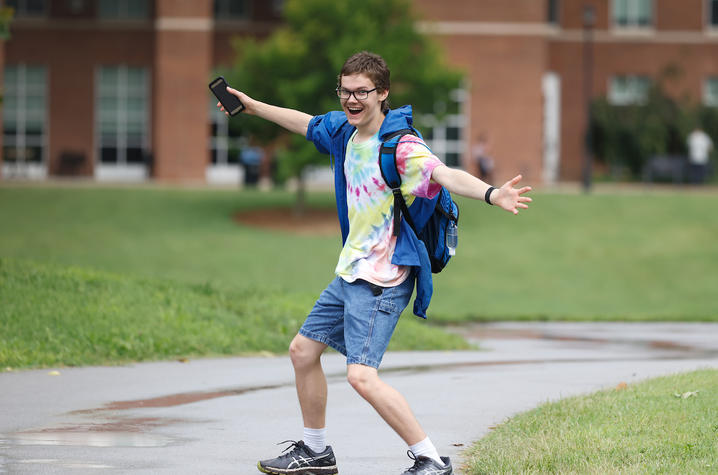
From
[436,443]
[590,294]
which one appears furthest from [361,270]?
[590,294]

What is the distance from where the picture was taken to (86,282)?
12727 mm

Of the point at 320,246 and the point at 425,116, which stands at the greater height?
the point at 425,116

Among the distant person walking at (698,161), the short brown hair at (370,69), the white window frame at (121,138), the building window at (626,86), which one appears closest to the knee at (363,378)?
the short brown hair at (370,69)

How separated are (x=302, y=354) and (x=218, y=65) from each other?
36.7m

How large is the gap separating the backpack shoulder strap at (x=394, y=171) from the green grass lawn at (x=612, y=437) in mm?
1342

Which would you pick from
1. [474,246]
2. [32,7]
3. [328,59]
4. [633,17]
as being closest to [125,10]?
[32,7]

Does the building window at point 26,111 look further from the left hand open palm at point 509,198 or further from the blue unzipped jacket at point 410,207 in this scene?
the left hand open palm at point 509,198

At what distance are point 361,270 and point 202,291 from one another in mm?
7923

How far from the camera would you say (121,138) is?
4266 cm

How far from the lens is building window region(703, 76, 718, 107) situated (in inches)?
1822

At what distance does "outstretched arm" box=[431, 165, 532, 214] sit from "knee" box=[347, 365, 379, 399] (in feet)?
3.10

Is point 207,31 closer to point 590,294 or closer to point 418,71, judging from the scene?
point 418,71

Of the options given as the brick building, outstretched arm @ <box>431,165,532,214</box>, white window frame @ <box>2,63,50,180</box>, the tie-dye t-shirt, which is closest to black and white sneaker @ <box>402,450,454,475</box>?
the tie-dye t-shirt

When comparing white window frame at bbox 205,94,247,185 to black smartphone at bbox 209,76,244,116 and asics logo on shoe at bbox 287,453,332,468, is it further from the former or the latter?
asics logo on shoe at bbox 287,453,332,468
